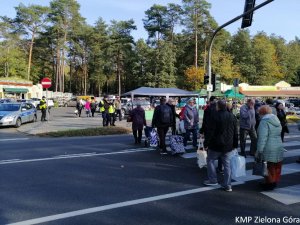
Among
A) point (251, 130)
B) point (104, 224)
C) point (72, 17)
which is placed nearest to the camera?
point (104, 224)

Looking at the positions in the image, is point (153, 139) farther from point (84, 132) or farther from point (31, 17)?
point (31, 17)

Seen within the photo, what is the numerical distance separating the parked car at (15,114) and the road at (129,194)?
11.6 m

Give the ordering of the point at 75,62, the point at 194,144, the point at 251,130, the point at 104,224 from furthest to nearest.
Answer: the point at 75,62, the point at 194,144, the point at 251,130, the point at 104,224

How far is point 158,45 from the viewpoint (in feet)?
224

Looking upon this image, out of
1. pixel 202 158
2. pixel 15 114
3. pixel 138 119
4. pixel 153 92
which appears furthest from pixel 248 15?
pixel 153 92

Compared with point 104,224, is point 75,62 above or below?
above

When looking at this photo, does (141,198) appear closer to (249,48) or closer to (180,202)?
(180,202)

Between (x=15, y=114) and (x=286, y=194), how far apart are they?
1841cm

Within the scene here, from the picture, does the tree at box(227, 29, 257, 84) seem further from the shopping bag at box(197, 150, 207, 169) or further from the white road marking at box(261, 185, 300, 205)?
the white road marking at box(261, 185, 300, 205)

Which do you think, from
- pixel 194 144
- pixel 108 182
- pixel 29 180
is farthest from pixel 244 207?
pixel 194 144

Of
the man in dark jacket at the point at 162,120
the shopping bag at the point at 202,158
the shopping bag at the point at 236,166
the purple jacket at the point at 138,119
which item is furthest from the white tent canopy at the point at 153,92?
the shopping bag at the point at 236,166

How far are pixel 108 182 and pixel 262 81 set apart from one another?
74749 mm

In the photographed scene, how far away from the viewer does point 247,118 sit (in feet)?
33.1

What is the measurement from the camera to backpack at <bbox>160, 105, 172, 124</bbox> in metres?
11.0
